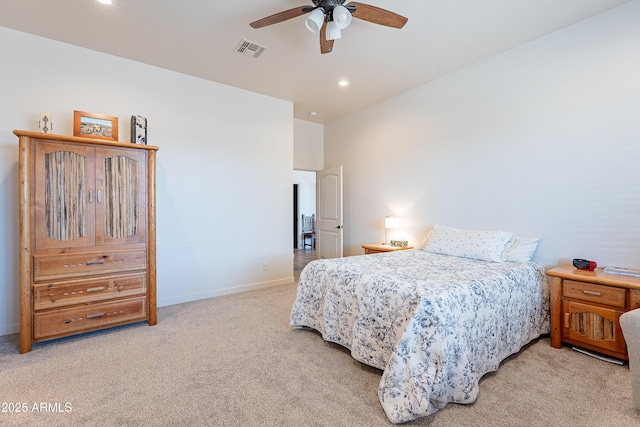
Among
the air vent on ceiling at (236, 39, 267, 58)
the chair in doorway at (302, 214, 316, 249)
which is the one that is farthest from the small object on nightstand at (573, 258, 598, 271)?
the chair in doorway at (302, 214, 316, 249)

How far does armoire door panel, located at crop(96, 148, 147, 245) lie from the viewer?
8.79 ft

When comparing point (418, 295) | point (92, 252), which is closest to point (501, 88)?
point (418, 295)

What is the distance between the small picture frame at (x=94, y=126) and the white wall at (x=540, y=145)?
349cm

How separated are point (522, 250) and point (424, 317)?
1765mm

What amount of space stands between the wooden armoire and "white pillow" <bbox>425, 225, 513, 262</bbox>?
307 centimetres

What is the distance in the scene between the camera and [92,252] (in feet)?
8.64

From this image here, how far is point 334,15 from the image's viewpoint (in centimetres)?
205

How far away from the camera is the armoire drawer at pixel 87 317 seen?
243cm

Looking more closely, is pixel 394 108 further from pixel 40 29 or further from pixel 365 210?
pixel 40 29

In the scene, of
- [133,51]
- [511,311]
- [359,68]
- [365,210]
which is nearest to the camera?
[511,311]

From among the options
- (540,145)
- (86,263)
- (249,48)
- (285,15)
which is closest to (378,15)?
(285,15)

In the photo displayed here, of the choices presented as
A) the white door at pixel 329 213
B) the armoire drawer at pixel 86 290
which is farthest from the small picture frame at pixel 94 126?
the white door at pixel 329 213

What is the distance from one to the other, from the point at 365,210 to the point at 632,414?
359cm

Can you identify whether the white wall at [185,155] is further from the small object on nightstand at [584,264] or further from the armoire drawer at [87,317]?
the small object on nightstand at [584,264]
